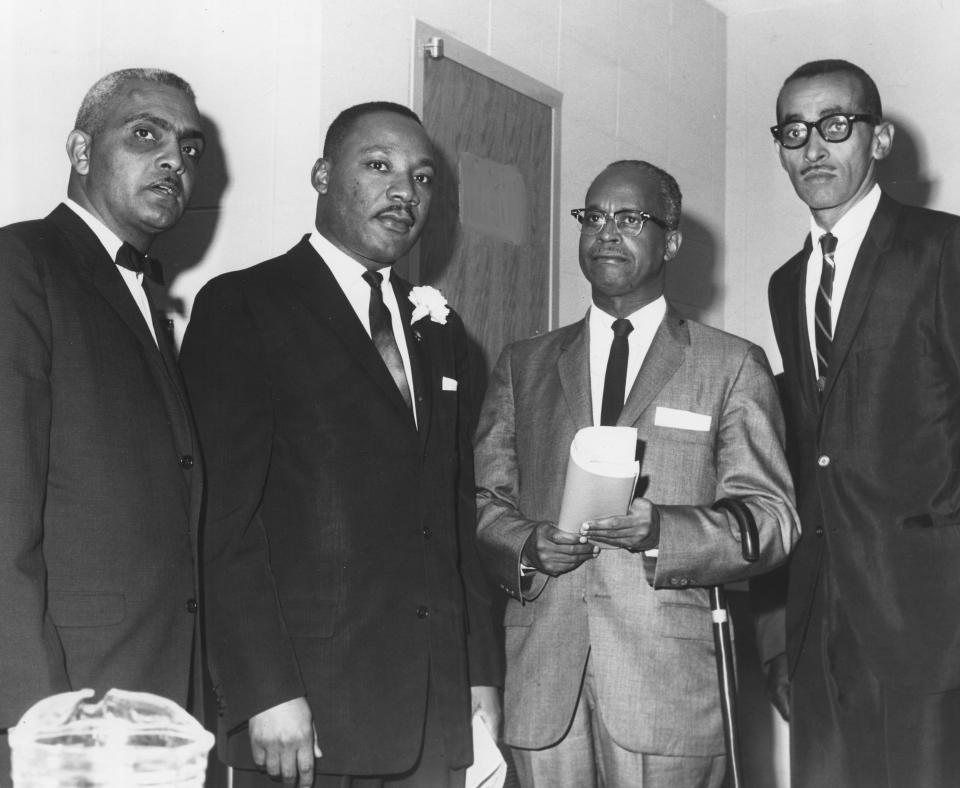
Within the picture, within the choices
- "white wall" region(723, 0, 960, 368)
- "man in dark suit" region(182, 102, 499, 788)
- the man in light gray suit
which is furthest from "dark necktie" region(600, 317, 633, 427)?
"white wall" region(723, 0, 960, 368)

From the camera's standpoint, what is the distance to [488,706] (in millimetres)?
2625

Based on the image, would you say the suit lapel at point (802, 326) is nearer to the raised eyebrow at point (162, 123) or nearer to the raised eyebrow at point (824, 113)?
the raised eyebrow at point (824, 113)

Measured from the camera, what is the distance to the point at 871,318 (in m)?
2.75

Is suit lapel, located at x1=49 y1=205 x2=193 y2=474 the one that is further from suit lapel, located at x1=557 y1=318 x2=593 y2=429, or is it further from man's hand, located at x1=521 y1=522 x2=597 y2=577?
suit lapel, located at x1=557 y1=318 x2=593 y2=429

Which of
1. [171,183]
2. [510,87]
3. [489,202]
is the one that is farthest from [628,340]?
[510,87]

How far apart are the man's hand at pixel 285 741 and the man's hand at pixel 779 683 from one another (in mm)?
1292

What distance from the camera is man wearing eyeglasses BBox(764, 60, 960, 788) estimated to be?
8.63 ft

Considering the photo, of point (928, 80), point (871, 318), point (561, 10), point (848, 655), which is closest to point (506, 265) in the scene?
point (561, 10)

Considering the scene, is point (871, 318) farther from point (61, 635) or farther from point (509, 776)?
point (61, 635)

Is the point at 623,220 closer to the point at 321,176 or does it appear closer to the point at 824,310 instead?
the point at 824,310

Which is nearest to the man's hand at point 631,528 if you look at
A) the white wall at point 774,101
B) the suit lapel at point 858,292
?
the suit lapel at point 858,292

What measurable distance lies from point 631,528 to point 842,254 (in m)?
0.96

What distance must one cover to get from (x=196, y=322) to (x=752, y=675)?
8.22 feet

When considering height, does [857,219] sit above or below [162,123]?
below
